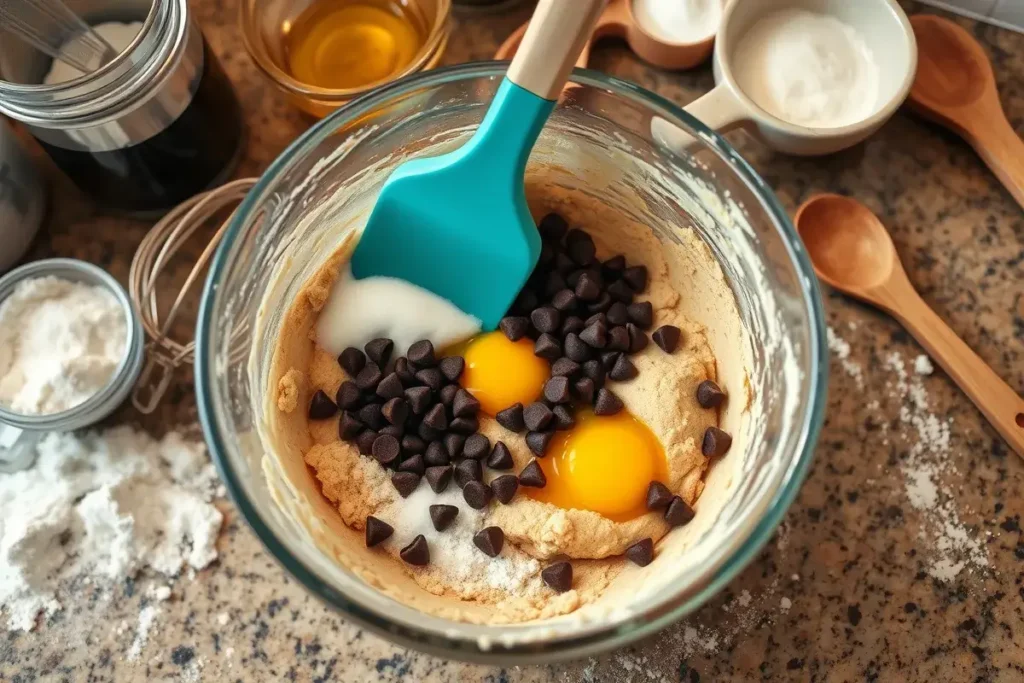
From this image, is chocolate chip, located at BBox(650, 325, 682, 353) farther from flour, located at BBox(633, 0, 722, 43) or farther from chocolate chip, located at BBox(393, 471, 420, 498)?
flour, located at BBox(633, 0, 722, 43)

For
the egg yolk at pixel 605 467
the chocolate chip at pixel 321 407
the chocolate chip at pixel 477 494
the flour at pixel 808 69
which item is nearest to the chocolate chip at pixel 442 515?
the chocolate chip at pixel 477 494

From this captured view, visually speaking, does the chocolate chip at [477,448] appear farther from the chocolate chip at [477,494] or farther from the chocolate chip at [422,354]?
the chocolate chip at [422,354]

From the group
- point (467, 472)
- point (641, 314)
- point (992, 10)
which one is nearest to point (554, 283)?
point (641, 314)

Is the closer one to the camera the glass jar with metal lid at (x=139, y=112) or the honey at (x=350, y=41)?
the glass jar with metal lid at (x=139, y=112)

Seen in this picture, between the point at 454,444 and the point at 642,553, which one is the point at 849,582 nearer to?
the point at 642,553

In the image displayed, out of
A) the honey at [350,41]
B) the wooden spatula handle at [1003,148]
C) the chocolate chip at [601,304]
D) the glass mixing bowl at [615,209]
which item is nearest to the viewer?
the glass mixing bowl at [615,209]

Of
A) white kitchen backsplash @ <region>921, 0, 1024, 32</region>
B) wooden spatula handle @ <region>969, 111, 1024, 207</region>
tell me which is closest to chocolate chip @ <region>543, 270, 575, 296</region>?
wooden spatula handle @ <region>969, 111, 1024, 207</region>
